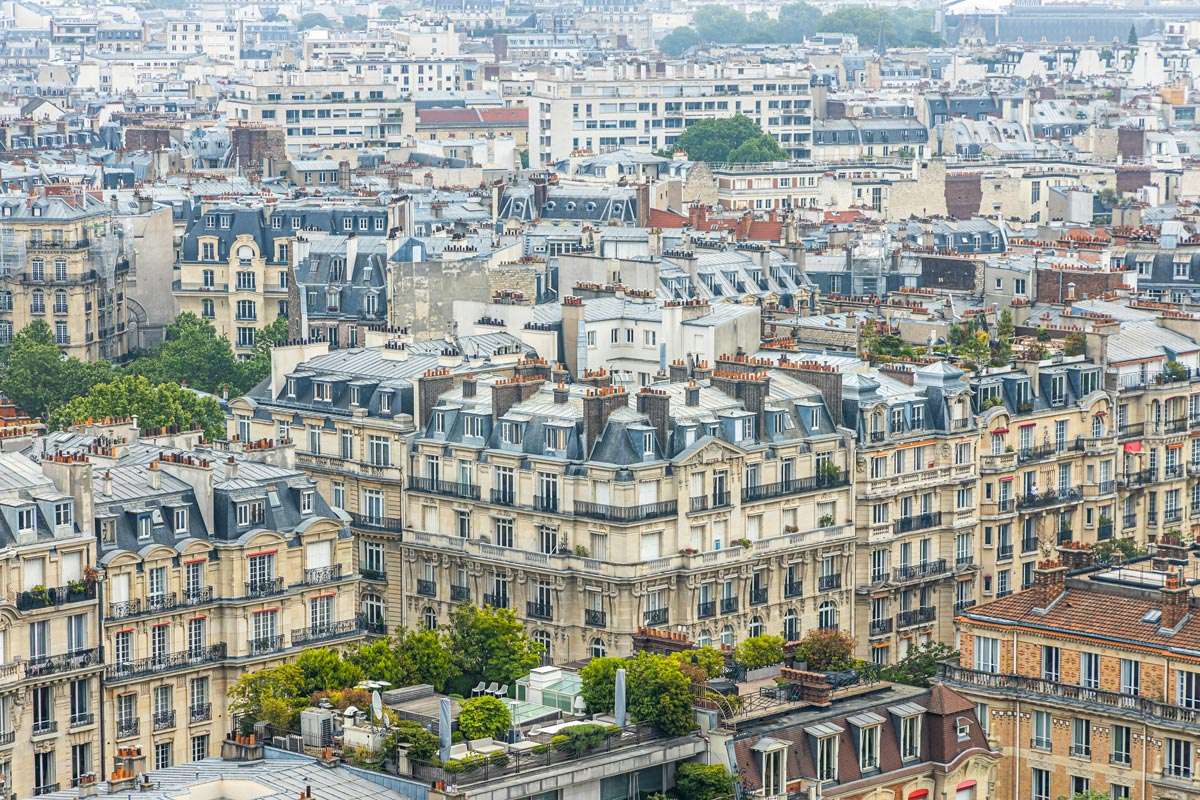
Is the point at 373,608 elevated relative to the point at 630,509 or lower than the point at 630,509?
lower

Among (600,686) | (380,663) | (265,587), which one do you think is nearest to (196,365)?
(265,587)

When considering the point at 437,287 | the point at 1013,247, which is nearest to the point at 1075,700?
the point at 437,287

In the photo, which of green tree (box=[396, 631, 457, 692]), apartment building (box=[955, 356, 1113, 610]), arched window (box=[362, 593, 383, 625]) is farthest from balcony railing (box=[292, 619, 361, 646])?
apartment building (box=[955, 356, 1113, 610])

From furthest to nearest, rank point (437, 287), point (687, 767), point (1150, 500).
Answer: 1. point (437, 287)
2. point (1150, 500)
3. point (687, 767)

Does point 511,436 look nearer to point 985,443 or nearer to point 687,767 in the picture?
point 985,443

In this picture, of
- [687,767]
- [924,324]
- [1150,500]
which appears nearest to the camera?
[687,767]

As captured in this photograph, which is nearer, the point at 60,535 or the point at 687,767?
the point at 687,767

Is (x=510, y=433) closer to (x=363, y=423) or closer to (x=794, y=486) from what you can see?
(x=363, y=423)

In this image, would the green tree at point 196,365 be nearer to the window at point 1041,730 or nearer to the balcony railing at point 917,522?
the balcony railing at point 917,522
